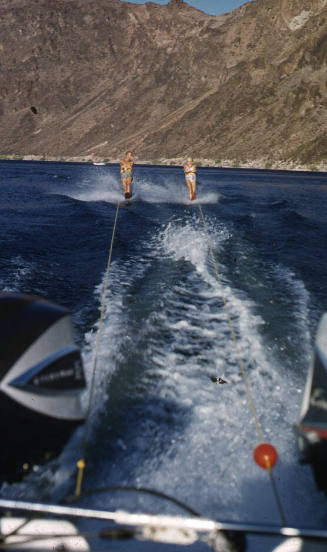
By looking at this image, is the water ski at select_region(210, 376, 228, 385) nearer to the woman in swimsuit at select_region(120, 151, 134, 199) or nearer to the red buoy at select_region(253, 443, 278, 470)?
the red buoy at select_region(253, 443, 278, 470)

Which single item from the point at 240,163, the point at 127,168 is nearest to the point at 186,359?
the point at 127,168

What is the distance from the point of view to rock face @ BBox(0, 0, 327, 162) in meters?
89.2

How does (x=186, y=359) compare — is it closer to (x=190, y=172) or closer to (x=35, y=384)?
(x=35, y=384)

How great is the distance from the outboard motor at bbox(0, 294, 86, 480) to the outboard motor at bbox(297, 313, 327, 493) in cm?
167

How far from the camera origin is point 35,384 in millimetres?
2799

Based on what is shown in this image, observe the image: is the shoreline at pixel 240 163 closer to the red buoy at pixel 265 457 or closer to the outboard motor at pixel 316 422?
the outboard motor at pixel 316 422

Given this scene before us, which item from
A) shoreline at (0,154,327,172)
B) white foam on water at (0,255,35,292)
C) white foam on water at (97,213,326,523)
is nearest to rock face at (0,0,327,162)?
shoreline at (0,154,327,172)

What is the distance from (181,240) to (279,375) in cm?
649

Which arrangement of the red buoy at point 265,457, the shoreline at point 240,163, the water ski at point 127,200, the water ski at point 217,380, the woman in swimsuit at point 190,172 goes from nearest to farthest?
the red buoy at point 265,457
the water ski at point 217,380
the woman in swimsuit at point 190,172
the water ski at point 127,200
the shoreline at point 240,163

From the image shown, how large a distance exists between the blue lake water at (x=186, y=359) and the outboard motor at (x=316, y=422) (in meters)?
0.20

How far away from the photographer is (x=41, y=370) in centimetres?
284

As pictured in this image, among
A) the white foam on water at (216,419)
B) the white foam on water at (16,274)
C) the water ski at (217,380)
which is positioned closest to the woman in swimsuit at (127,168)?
the white foam on water at (16,274)

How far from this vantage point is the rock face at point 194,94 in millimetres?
89250

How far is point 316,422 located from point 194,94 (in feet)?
468
